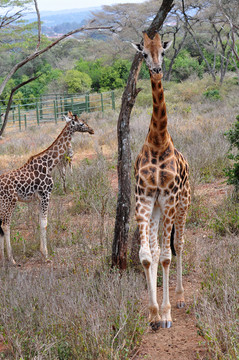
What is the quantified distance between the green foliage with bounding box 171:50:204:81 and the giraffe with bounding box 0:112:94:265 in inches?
944

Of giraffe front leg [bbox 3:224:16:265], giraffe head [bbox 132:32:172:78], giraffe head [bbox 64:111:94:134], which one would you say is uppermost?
giraffe head [bbox 132:32:172:78]

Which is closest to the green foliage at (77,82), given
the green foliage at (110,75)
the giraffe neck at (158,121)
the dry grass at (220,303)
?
the green foliage at (110,75)

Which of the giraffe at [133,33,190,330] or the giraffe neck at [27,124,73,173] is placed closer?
the giraffe at [133,33,190,330]

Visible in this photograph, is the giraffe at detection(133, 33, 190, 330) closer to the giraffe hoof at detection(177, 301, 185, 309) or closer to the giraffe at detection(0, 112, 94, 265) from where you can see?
the giraffe hoof at detection(177, 301, 185, 309)

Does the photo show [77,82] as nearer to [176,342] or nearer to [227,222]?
[227,222]

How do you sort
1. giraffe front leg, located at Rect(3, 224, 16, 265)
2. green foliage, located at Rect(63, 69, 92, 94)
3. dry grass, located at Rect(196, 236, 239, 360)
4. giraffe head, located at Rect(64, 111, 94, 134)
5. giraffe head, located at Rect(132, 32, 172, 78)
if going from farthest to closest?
green foliage, located at Rect(63, 69, 92, 94) < giraffe head, located at Rect(64, 111, 94, 134) < giraffe front leg, located at Rect(3, 224, 16, 265) < giraffe head, located at Rect(132, 32, 172, 78) < dry grass, located at Rect(196, 236, 239, 360)

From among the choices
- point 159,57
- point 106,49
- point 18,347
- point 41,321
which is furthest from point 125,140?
point 106,49

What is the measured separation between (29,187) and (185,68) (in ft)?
82.1

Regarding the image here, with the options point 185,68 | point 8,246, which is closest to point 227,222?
point 8,246

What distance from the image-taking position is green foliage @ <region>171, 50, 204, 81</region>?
30.0 metres

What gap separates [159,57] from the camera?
12.8 feet

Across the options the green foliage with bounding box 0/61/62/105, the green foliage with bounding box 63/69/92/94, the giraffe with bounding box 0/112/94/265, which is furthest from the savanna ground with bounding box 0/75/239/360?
the green foliage with bounding box 0/61/62/105

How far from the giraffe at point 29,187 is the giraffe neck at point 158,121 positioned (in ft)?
9.42

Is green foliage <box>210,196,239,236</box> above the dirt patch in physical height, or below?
above
